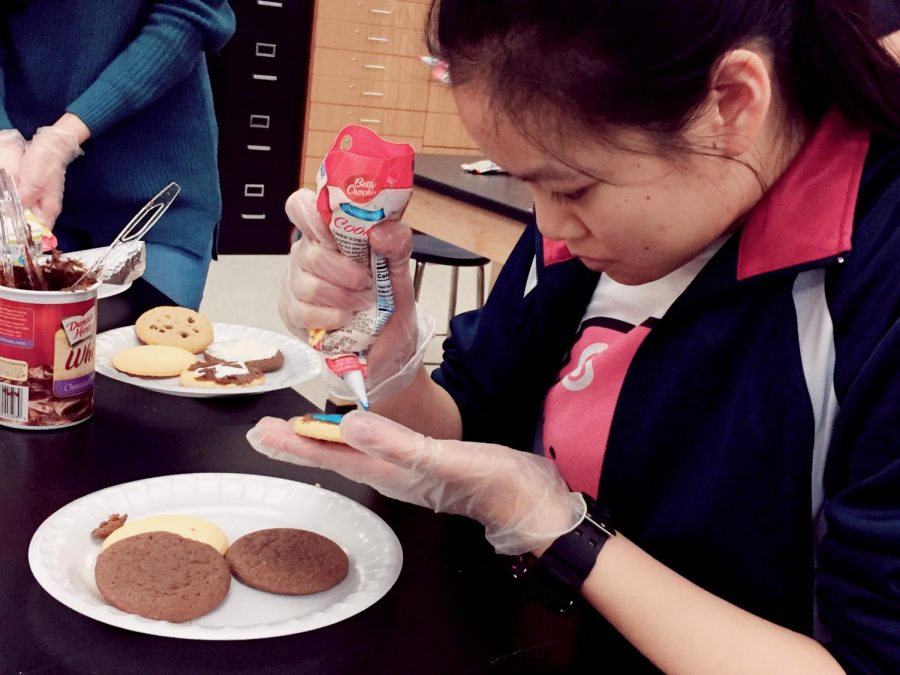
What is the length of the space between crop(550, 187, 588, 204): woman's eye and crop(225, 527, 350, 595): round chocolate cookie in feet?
1.20

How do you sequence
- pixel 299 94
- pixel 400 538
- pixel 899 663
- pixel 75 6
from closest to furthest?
pixel 899 663 < pixel 400 538 < pixel 75 6 < pixel 299 94

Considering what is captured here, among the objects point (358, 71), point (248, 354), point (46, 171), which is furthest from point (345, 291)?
point (358, 71)

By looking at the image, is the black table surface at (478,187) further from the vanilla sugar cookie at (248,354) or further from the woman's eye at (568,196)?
the woman's eye at (568,196)

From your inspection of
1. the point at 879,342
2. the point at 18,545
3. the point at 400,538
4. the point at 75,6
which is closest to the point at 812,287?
the point at 879,342

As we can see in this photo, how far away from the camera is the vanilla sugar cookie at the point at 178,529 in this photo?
836 millimetres

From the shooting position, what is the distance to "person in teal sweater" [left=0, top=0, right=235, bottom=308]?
160 centimetres

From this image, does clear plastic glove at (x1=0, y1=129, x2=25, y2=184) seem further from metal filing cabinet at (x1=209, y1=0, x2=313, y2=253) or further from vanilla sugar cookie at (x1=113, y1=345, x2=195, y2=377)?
metal filing cabinet at (x1=209, y1=0, x2=313, y2=253)

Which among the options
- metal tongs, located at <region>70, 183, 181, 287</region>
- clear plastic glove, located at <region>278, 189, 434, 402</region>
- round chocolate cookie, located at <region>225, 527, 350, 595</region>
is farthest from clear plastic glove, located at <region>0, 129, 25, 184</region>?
round chocolate cookie, located at <region>225, 527, 350, 595</region>

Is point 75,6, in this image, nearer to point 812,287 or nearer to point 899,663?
point 812,287

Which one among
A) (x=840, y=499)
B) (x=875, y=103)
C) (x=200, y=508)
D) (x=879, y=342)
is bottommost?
(x=200, y=508)

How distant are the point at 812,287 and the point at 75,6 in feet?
4.41

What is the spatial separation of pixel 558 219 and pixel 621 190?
75 millimetres

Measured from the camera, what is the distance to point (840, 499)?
2.33 ft

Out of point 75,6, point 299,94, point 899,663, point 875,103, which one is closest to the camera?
point 899,663
